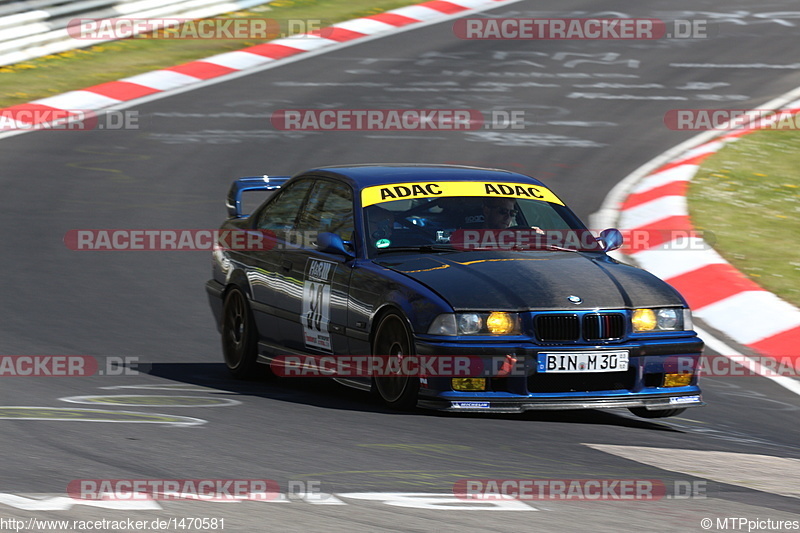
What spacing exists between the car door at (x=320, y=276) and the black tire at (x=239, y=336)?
40 centimetres

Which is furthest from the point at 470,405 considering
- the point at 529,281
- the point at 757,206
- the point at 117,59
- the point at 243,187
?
the point at 117,59

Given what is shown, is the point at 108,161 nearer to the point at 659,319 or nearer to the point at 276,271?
the point at 276,271

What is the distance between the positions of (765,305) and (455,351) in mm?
3914

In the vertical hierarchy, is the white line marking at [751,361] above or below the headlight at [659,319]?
below

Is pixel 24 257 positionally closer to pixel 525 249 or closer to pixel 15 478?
pixel 525 249

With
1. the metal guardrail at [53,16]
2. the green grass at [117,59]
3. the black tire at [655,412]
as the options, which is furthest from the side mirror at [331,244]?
the metal guardrail at [53,16]

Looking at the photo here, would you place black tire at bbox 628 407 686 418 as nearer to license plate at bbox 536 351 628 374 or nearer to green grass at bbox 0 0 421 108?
license plate at bbox 536 351 628 374

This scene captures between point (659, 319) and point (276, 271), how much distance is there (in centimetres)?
251

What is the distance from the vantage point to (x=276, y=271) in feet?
29.4

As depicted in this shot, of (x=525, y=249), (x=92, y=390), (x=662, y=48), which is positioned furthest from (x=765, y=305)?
(x=662, y=48)

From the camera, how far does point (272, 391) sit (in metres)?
8.67

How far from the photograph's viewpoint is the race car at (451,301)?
7457 mm

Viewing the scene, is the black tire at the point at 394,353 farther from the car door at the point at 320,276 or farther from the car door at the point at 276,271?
the car door at the point at 276,271

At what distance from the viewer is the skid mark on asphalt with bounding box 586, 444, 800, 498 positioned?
6227 mm
